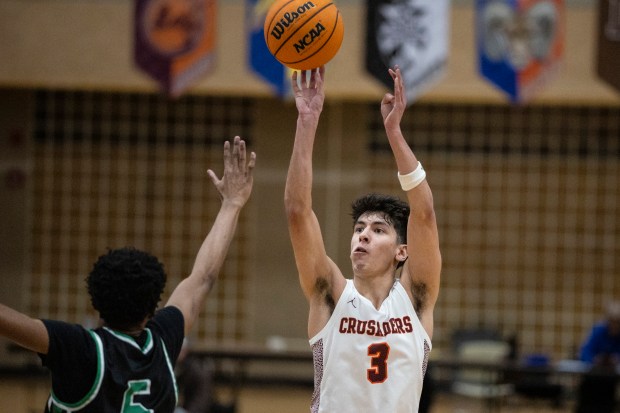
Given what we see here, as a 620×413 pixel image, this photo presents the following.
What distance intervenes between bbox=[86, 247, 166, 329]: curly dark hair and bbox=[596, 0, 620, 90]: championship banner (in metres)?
3.59

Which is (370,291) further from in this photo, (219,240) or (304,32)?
(304,32)

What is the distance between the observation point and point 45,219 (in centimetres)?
1430

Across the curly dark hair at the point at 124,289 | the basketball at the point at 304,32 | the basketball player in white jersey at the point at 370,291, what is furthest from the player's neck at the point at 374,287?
the basketball at the point at 304,32

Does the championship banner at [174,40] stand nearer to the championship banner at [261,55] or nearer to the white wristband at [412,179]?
the championship banner at [261,55]

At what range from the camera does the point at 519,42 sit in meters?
11.1

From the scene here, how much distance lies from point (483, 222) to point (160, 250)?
4.22m

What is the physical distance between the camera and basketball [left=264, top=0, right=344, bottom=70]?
16.0 feet

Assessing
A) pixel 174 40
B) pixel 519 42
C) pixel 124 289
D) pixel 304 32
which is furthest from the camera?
pixel 174 40

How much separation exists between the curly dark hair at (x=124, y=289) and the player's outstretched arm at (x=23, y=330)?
0.32 m

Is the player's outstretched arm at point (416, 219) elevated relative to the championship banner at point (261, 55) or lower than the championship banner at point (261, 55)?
lower

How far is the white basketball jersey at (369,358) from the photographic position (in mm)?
4109

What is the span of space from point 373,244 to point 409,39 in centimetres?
618

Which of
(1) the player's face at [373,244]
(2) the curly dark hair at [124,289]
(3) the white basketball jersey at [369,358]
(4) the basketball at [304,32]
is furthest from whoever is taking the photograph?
(4) the basketball at [304,32]

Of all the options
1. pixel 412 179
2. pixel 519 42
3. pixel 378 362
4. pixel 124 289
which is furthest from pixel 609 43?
pixel 519 42
